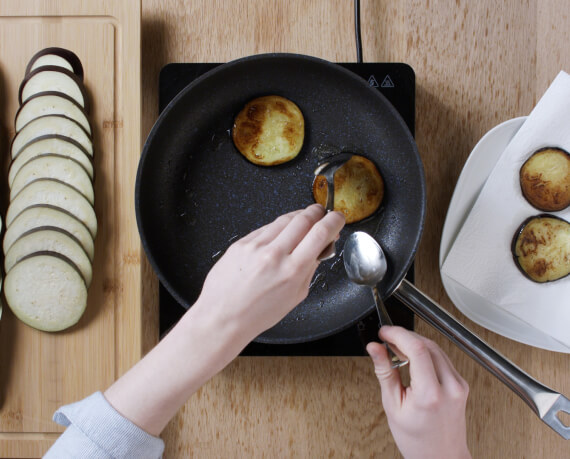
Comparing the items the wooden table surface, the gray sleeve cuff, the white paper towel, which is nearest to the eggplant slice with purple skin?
the white paper towel

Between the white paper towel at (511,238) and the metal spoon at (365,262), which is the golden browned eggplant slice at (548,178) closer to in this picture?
the white paper towel at (511,238)

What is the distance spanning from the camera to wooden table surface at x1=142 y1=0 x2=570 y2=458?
755mm

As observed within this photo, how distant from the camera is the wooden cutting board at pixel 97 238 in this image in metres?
0.72

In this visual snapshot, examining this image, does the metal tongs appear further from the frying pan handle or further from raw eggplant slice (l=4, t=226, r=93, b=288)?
raw eggplant slice (l=4, t=226, r=93, b=288)

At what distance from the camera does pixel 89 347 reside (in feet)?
2.36

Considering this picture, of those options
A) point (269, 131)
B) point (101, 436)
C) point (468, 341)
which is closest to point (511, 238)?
point (468, 341)

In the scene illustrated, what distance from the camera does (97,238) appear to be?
28.4 inches

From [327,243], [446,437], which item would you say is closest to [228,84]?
[327,243]

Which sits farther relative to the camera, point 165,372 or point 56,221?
point 56,221

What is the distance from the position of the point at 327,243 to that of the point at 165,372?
228mm

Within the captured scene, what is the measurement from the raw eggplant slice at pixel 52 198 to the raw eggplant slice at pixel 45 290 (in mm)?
71

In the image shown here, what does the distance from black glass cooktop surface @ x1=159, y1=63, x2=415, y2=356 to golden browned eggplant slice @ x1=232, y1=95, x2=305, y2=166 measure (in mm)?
101

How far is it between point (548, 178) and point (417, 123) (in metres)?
0.21

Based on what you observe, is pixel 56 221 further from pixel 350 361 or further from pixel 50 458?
pixel 350 361
